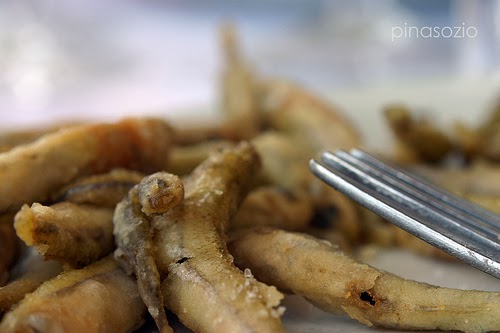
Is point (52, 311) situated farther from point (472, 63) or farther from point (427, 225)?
point (472, 63)

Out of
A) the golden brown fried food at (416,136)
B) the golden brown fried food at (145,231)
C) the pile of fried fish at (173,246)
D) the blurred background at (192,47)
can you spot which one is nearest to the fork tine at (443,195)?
the pile of fried fish at (173,246)

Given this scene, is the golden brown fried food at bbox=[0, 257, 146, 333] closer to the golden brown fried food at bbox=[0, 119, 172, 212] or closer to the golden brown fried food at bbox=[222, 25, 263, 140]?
the golden brown fried food at bbox=[0, 119, 172, 212]

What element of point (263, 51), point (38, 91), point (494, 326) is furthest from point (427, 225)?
point (263, 51)

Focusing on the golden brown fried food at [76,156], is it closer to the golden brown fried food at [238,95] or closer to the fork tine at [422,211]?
the fork tine at [422,211]

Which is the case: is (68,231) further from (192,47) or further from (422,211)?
(192,47)

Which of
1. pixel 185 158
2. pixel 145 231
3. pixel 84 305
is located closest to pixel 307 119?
pixel 185 158

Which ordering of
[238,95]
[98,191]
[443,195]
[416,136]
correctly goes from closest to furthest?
1. [98,191]
2. [443,195]
3. [416,136]
4. [238,95]

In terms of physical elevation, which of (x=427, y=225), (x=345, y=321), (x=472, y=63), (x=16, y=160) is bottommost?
(x=472, y=63)
